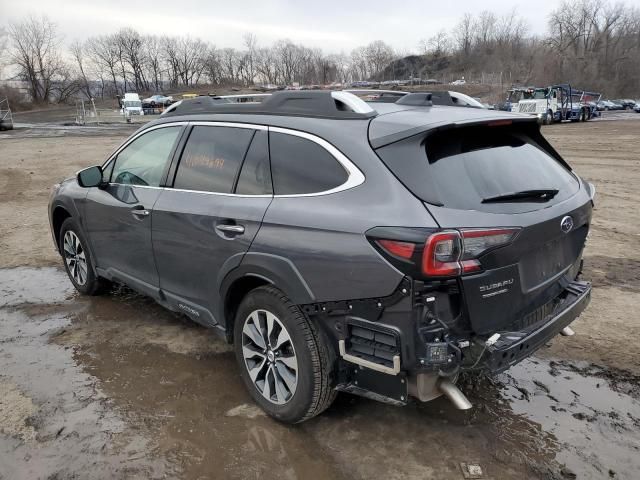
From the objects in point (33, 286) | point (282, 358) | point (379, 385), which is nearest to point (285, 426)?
point (282, 358)

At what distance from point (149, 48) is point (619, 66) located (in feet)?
293

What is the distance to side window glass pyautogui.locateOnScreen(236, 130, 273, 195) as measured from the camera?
311 cm

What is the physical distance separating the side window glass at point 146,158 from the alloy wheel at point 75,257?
105cm

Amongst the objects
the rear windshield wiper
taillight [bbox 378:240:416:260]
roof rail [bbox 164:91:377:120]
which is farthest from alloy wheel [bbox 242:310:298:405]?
the rear windshield wiper

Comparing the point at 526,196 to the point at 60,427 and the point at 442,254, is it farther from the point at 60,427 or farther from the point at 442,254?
the point at 60,427

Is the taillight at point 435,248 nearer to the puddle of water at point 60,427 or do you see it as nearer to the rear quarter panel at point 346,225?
the rear quarter panel at point 346,225

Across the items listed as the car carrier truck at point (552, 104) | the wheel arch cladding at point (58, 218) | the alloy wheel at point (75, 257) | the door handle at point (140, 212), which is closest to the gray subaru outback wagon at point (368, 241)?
the door handle at point (140, 212)

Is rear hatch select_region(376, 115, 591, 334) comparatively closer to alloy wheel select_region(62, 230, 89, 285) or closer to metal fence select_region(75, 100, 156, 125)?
alloy wheel select_region(62, 230, 89, 285)

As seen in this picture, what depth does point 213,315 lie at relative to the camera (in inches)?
138

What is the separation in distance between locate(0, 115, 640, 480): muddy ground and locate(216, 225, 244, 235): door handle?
3.77 ft

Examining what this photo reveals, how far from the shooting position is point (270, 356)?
10.2 ft

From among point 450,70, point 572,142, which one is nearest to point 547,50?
point 450,70

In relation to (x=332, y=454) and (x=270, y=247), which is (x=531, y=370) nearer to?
(x=332, y=454)

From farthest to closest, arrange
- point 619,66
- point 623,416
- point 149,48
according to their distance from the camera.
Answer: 1. point 149,48
2. point 619,66
3. point 623,416
